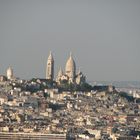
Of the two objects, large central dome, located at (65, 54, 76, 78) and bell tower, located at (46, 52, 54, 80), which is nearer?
bell tower, located at (46, 52, 54, 80)

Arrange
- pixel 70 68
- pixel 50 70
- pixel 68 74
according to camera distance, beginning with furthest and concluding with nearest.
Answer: pixel 70 68, pixel 68 74, pixel 50 70

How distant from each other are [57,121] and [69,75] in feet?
119

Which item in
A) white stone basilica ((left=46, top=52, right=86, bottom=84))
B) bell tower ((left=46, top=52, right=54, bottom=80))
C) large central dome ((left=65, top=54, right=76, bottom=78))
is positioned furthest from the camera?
large central dome ((left=65, top=54, right=76, bottom=78))

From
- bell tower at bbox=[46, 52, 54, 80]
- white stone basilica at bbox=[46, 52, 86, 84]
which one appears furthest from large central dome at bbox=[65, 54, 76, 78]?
bell tower at bbox=[46, 52, 54, 80]

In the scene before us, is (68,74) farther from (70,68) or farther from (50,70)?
(50,70)

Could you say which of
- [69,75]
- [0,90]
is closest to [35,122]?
[0,90]

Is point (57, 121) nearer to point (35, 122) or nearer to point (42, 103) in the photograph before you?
point (35, 122)

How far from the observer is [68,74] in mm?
133250

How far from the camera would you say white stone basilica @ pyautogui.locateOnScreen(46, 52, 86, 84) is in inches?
5148

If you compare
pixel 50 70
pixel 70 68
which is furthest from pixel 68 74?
pixel 50 70

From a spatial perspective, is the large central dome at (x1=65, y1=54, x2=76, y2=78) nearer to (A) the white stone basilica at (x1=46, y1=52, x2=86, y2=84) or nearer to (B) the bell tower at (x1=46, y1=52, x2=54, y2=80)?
(A) the white stone basilica at (x1=46, y1=52, x2=86, y2=84)

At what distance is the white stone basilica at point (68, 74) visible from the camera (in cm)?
13075

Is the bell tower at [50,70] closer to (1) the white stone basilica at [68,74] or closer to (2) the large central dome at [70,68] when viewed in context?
(1) the white stone basilica at [68,74]

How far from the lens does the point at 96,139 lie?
264 ft
